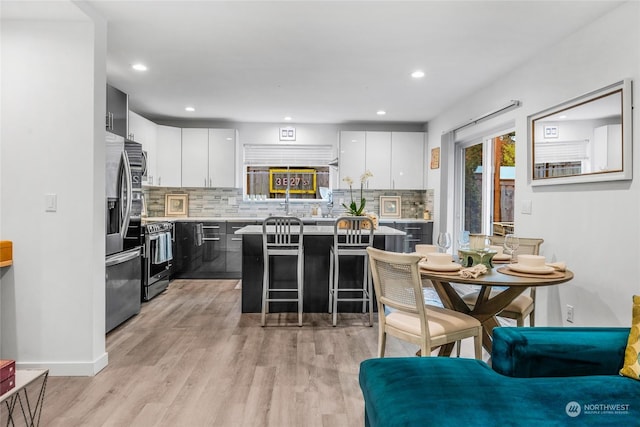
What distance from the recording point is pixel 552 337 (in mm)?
1702

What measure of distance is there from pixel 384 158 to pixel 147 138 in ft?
11.7

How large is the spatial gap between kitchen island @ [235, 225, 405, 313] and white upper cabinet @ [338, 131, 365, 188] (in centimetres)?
239

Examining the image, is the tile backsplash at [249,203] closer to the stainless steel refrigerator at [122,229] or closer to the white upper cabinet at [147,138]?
the white upper cabinet at [147,138]

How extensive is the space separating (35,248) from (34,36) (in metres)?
1.40

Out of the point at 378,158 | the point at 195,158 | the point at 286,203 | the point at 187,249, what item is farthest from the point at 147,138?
the point at 378,158

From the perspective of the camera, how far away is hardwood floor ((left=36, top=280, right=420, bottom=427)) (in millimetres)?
2197

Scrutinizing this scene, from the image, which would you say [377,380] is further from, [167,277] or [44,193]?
[167,277]

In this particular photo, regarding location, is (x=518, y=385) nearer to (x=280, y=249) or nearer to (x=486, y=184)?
(x=280, y=249)

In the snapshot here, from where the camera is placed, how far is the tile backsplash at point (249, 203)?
6.58 m

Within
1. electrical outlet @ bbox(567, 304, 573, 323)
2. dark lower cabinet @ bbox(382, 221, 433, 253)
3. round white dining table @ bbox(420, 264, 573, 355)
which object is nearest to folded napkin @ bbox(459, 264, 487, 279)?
round white dining table @ bbox(420, 264, 573, 355)

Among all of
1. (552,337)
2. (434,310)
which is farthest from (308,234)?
(552,337)

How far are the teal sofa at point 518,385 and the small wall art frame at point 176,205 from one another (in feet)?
17.9

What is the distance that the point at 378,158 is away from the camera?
256 inches

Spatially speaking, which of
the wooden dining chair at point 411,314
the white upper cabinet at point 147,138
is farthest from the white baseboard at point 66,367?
the white upper cabinet at point 147,138
